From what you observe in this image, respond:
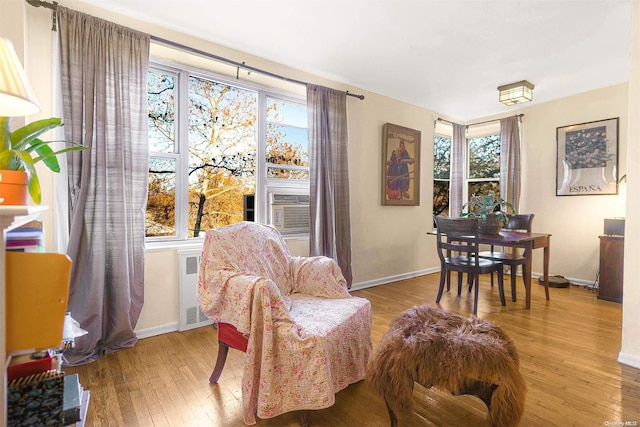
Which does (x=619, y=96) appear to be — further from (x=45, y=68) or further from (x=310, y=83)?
(x=45, y=68)

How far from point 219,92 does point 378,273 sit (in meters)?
2.77

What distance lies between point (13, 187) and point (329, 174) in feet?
8.59

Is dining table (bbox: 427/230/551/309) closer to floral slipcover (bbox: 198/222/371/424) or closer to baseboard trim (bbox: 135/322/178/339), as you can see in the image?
floral slipcover (bbox: 198/222/371/424)

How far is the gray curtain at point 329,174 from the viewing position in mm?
3254

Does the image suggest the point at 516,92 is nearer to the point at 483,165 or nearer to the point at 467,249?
the point at 483,165

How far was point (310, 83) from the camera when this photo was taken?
10.8 feet

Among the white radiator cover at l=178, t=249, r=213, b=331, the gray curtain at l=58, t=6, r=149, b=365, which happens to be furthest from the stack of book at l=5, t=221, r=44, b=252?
the white radiator cover at l=178, t=249, r=213, b=331

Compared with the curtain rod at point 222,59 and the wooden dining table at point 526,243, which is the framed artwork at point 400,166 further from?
the curtain rod at point 222,59

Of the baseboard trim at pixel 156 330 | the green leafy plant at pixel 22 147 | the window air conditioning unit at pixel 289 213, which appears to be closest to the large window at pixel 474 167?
the window air conditioning unit at pixel 289 213

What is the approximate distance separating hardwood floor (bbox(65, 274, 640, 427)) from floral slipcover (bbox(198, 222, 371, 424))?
20 centimetres

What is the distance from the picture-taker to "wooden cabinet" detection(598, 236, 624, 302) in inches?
129

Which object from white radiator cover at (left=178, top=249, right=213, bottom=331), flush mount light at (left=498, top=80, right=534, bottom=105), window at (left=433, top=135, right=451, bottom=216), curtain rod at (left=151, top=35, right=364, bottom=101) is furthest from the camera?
window at (left=433, top=135, right=451, bottom=216)

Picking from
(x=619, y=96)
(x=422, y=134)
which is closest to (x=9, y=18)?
(x=422, y=134)

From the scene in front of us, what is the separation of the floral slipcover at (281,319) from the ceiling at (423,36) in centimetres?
166
